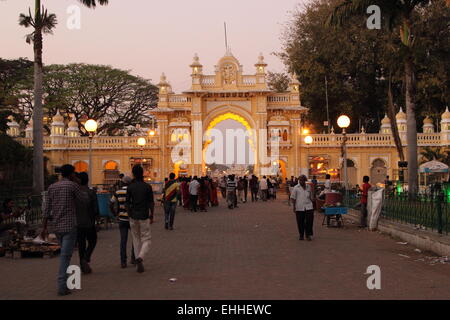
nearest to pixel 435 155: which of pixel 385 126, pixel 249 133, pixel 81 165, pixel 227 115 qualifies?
pixel 385 126

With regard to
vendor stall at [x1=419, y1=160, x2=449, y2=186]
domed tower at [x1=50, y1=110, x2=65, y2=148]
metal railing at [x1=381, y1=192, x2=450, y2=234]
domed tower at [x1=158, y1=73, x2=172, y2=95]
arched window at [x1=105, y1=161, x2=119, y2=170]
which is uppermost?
domed tower at [x1=158, y1=73, x2=172, y2=95]

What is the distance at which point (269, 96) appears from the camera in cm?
4412

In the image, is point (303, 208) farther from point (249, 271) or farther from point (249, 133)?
point (249, 133)

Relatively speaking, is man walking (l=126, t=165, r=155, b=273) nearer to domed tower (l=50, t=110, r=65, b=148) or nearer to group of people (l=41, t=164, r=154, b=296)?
group of people (l=41, t=164, r=154, b=296)

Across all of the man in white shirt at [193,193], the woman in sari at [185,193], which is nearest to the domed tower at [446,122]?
the woman in sari at [185,193]

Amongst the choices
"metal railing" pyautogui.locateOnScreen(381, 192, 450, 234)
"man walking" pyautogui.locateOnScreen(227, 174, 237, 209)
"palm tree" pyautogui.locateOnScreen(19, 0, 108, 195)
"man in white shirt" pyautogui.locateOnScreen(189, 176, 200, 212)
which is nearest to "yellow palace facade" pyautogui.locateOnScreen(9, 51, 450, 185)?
"man walking" pyautogui.locateOnScreen(227, 174, 237, 209)

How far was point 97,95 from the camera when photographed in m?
56.7

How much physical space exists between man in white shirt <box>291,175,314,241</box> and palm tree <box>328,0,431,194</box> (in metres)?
7.57

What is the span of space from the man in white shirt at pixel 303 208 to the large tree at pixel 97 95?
42373 millimetres

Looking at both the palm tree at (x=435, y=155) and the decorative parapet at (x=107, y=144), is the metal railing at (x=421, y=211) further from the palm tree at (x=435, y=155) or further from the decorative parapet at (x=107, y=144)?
the decorative parapet at (x=107, y=144)

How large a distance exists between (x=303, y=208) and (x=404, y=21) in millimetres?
10257

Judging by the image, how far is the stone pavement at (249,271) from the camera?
25.7 feet

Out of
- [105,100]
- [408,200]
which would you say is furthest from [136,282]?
[105,100]

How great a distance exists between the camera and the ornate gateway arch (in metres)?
42.9
